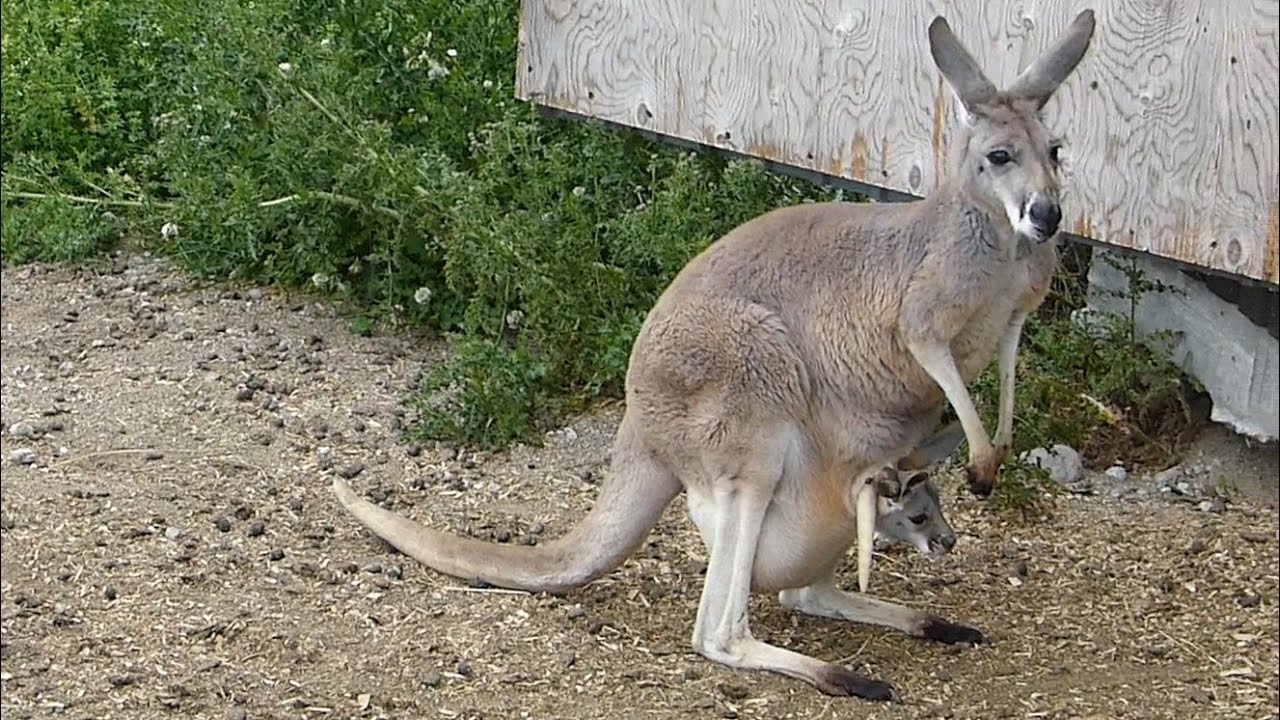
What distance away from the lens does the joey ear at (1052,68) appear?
165 inches

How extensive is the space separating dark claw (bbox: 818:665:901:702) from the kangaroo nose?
110 cm

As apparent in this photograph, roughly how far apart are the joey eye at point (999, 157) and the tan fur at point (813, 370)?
7 cm

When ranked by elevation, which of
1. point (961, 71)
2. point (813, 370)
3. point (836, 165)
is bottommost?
point (813, 370)

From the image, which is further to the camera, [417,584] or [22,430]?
[22,430]

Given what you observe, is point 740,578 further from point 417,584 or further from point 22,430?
point 22,430

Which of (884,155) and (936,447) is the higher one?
(884,155)

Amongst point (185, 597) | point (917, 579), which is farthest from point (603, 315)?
point (185, 597)

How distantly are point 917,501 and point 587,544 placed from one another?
80 cm

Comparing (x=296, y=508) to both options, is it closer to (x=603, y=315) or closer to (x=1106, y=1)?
(x=603, y=315)

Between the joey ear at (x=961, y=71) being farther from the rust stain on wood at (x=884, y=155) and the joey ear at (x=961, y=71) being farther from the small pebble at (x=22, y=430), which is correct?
the small pebble at (x=22, y=430)

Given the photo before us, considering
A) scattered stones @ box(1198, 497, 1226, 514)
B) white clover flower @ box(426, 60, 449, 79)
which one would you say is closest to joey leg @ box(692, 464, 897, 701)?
scattered stones @ box(1198, 497, 1226, 514)

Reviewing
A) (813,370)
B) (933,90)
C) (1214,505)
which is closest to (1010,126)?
(813,370)

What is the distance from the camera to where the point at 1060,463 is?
18.3 ft

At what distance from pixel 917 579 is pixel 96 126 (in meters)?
3.43
